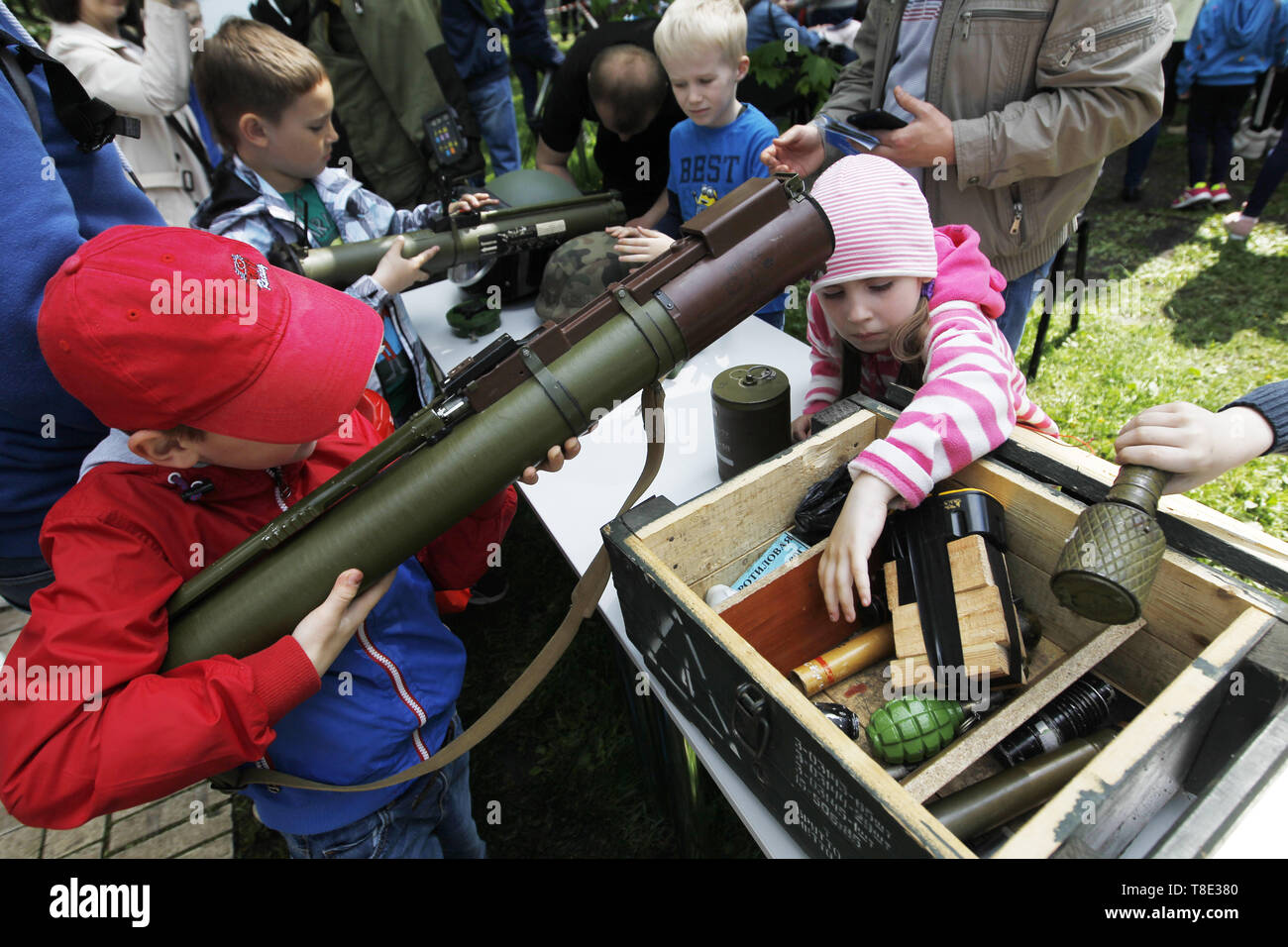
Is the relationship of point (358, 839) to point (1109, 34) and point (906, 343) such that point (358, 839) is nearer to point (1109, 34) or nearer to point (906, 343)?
point (906, 343)

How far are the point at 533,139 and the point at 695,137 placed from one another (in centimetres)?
572

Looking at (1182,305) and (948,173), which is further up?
(948,173)

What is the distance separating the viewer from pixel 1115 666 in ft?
4.40

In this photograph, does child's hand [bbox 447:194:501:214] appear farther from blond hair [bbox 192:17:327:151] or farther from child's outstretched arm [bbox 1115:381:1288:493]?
child's outstretched arm [bbox 1115:381:1288:493]

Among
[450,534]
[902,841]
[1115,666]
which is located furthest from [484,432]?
[1115,666]

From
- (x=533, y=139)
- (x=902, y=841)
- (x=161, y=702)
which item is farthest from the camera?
(x=533, y=139)

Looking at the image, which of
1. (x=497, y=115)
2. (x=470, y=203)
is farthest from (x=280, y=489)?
(x=497, y=115)

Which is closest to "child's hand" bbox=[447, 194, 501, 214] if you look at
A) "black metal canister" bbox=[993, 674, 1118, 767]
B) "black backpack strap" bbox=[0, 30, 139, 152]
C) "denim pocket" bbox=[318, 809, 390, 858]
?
"black backpack strap" bbox=[0, 30, 139, 152]

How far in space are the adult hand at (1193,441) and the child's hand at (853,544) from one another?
1.37ft

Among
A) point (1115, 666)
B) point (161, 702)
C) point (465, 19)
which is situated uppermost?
point (465, 19)

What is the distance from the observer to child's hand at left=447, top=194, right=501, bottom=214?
9.41 feet

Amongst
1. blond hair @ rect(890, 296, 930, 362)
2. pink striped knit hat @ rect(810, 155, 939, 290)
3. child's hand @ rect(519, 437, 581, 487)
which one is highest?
pink striped knit hat @ rect(810, 155, 939, 290)

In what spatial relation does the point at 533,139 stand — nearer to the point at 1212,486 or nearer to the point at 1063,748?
the point at 1212,486

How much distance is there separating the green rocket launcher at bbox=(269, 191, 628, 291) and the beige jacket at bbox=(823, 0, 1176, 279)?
54.0 inches
